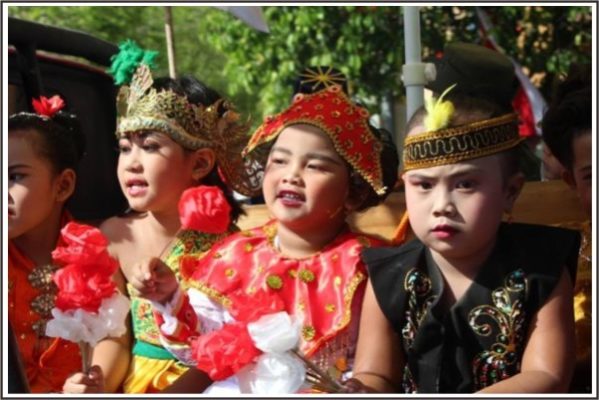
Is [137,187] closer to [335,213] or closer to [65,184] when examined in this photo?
[65,184]

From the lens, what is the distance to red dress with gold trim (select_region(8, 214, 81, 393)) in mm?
3715

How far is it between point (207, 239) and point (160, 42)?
1320 cm

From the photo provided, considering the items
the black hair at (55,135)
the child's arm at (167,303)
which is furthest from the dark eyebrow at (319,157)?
the black hair at (55,135)

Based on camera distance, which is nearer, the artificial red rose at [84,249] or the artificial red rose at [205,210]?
the artificial red rose at [84,249]

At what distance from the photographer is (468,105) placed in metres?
2.99

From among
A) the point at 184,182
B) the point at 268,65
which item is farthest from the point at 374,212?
the point at 268,65

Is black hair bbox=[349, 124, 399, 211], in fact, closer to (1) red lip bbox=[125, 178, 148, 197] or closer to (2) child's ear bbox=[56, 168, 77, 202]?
(1) red lip bbox=[125, 178, 148, 197]

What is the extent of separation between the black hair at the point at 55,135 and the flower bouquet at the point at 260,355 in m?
1.06

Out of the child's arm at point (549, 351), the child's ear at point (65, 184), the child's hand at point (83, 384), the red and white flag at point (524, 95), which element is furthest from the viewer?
the red and white flag at point (524, 95)

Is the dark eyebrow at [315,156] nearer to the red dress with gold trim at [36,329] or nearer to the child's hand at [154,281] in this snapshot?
the child's hand at [154,281]

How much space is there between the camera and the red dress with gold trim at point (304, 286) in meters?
3.34

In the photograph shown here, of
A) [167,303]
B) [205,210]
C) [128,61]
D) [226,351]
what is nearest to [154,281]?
[167,303]

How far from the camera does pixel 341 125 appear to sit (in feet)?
11.3

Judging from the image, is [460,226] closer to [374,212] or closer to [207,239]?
[374,212]
